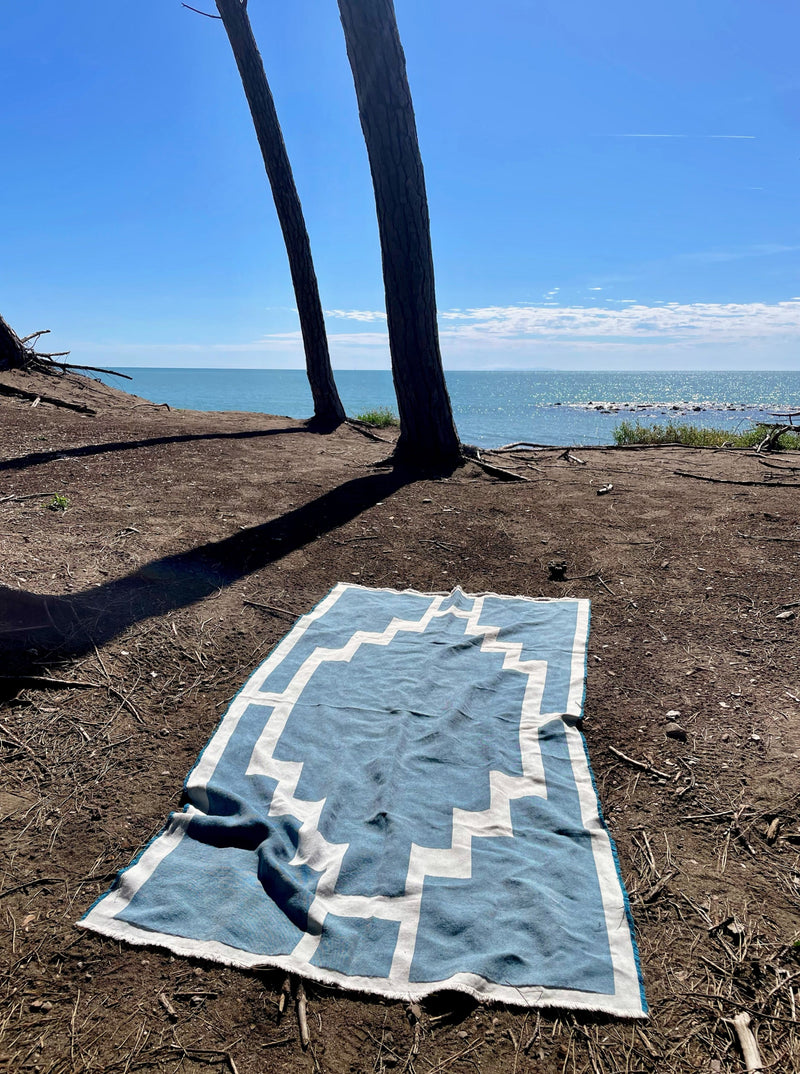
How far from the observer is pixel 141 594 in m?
3.64

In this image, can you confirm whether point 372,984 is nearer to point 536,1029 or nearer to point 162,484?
point 536,1029

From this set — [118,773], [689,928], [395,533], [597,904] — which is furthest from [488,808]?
[395,533]

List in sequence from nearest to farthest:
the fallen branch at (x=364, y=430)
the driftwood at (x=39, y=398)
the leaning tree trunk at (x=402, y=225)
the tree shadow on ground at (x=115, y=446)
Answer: the leaning tree trunk at (x=402, y=225) < the tree shadow on ground at (x=115, y=446) < the fallen branch at (x=364, y=430) < the driftwood at (x=39, y=398)

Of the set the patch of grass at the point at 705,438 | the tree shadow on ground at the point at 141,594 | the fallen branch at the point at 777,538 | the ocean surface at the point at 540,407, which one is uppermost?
the patch of grass at the point at 705,438

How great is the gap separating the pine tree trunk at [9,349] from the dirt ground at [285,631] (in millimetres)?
6306

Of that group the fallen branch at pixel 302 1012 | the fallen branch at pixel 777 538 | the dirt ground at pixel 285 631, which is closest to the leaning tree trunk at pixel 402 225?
the dirt ground at pixel 285 631

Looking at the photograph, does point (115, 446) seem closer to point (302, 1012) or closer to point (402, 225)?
point (402, 225)

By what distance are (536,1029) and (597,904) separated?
444 millimetres

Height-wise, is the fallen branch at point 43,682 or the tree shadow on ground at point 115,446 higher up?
the tree shadow on ground at point 115,446

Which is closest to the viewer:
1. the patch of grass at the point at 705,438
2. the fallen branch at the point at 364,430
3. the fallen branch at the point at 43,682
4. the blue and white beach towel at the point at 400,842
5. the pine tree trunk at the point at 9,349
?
the blue and white beach towel at the point at 400,842

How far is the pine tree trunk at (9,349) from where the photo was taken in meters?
11.4

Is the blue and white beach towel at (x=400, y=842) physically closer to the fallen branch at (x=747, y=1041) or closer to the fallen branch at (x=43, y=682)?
the fallen branch at (x=747, y=1041)

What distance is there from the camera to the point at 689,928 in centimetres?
178

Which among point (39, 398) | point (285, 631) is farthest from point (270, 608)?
point (39, 398)
